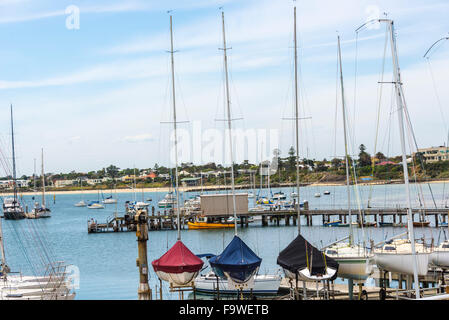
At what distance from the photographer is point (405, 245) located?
60.1 ft

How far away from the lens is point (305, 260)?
1614cm

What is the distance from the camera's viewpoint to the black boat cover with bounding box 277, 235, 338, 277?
16016 millimetres

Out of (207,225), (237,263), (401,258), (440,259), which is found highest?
(237,263)

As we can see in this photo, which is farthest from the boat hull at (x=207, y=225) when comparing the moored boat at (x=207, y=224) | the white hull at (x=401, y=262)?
the white hull at (x=401, y=262)

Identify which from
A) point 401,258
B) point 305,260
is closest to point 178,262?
point 305,260

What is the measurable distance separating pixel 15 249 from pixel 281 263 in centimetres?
4273

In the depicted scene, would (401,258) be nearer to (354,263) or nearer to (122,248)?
(354,263)

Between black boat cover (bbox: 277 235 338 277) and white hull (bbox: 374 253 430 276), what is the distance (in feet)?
7.80

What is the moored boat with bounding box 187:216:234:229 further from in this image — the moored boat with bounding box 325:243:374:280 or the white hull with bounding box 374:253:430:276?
the white hull with bounding box 374:253:430:276

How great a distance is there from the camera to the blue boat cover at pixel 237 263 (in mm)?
16828

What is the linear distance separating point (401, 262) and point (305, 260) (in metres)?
3.52
